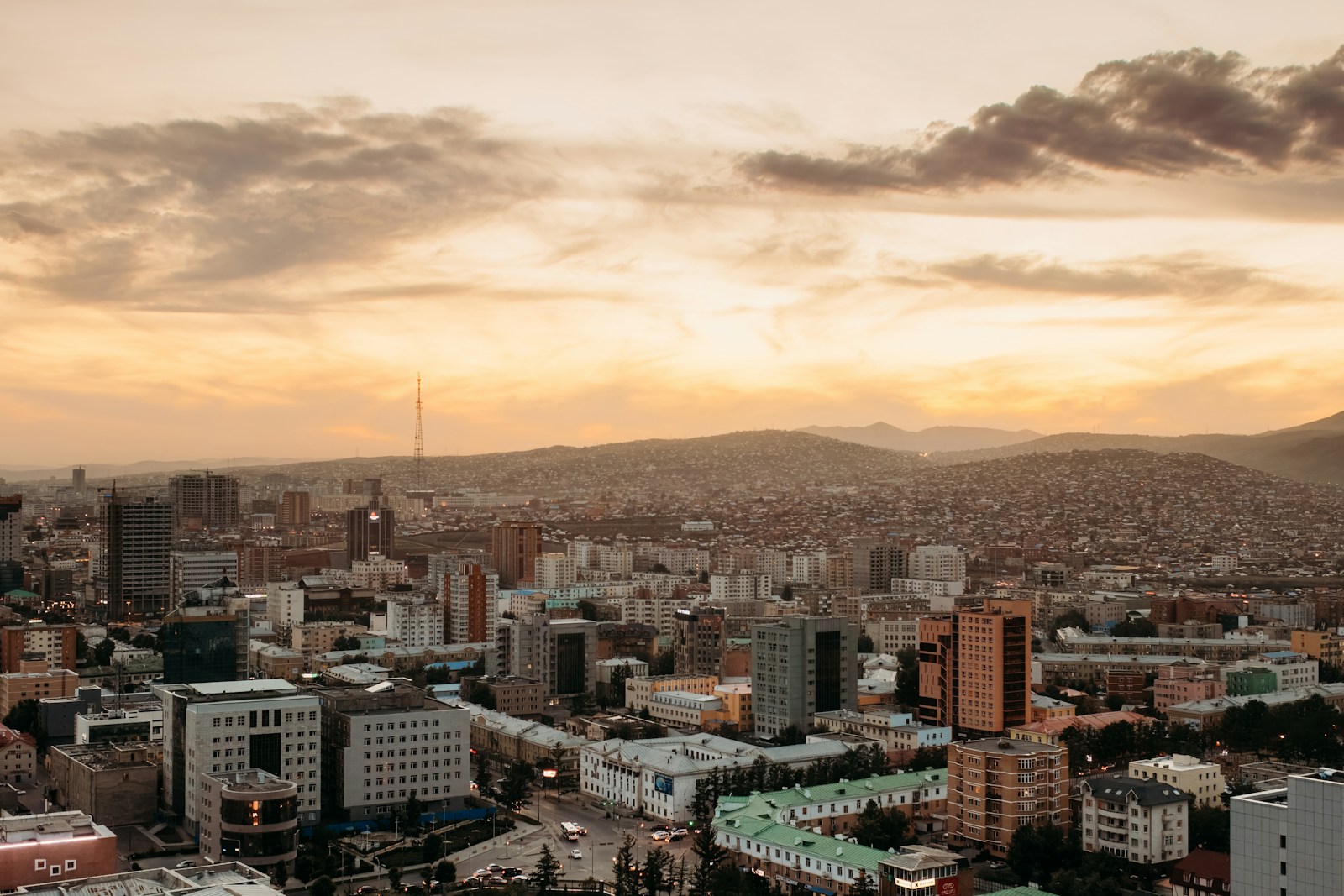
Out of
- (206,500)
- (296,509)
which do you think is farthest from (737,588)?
(296,509)

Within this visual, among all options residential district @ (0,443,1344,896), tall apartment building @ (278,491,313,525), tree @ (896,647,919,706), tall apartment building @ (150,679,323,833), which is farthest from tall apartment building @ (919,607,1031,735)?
tall apartment building @ (278,491,313,525)

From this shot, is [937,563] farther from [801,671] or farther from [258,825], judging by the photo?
[258,825]

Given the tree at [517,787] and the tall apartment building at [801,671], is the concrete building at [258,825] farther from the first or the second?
the tall apartment building at [801,671]

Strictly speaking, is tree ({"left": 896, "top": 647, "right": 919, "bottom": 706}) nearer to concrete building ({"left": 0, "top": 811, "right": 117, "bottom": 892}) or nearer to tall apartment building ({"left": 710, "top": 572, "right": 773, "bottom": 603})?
tall apartment building ({"left": 710, "top": 572, "right": 773, "bottom": 603})

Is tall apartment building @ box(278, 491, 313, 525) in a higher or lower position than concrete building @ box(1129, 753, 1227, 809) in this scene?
higher

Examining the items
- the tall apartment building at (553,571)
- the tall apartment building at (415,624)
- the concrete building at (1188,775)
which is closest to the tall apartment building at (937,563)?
the tall apartment building at (553,571)

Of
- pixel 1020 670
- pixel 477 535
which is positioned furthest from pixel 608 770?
pixel 477 535

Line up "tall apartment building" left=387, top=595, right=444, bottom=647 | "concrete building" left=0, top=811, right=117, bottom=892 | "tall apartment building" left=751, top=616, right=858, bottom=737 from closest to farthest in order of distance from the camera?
"concrete building" left=0, top=811, right=117, bottom=892 → "tall apartment building" left=751, top=616, right=858, bottom=737 → "tall apartment building" left=387, top=595, right=444, bottom=647
